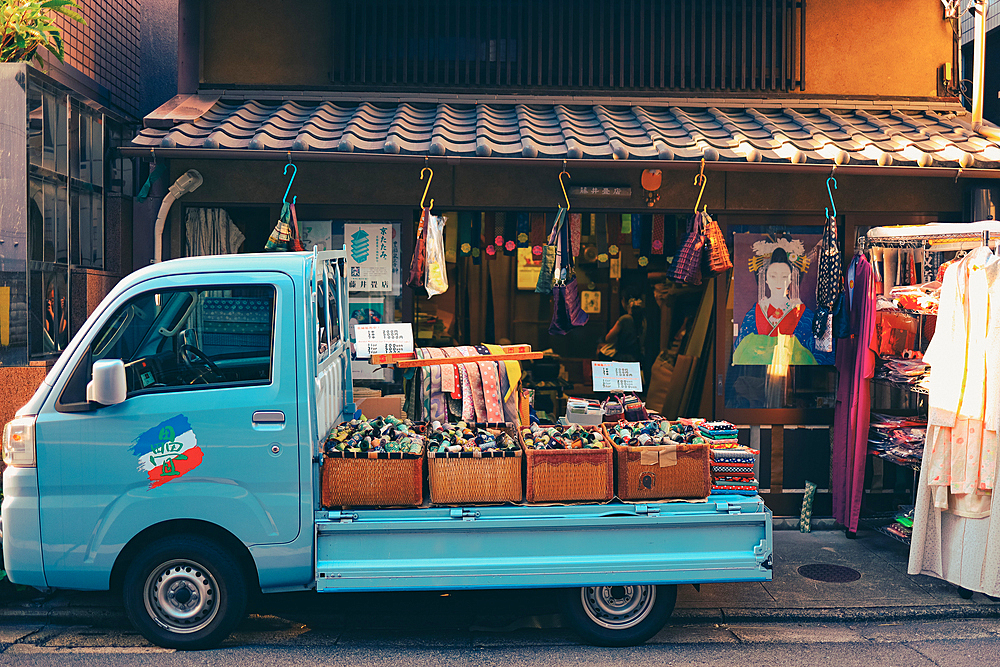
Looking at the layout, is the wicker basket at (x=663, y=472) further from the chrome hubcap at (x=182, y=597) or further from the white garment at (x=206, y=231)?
the white garment at (x=206, y=231)

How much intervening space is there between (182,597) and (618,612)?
265 centimetres

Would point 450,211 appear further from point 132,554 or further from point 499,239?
point 132,554

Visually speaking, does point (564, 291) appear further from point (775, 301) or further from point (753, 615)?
point (753, 615)

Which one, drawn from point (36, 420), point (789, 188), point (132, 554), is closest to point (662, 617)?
point (132, 554)

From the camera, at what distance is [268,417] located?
184 inches

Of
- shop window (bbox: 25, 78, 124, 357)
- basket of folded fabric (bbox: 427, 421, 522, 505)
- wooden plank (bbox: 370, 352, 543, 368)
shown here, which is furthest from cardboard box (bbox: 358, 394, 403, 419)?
shop window (bbox: 25, 78, 124, 357)

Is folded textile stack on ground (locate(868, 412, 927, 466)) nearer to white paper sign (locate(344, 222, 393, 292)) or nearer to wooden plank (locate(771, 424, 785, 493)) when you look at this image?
wooden plank (locate(771, 424, 785, 493))

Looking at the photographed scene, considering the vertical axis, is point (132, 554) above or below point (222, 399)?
below

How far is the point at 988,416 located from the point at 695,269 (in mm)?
2460

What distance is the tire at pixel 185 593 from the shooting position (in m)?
4.73

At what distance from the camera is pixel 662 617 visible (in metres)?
5.03

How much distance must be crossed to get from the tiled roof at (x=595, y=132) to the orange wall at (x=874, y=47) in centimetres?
34

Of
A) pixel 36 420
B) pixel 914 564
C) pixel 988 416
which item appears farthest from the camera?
pixel 914 564

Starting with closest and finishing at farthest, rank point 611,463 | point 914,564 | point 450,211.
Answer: point 611,463 → point 914,564 → point 450,211
